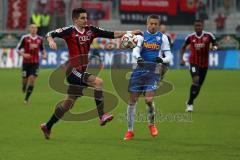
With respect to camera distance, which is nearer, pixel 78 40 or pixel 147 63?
pixel 78 40

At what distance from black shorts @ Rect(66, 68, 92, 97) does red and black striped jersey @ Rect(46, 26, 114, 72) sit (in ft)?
0.37

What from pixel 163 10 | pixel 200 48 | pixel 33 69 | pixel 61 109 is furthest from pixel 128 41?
pixel 163 10

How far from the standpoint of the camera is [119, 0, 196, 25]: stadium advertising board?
137ft

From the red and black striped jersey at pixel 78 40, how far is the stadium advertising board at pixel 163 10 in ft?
92.4

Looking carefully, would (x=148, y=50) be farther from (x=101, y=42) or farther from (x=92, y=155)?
(x=101, y=42)

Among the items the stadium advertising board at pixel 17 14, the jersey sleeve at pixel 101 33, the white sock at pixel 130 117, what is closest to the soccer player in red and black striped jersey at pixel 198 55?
the white sock at pixel 130 117

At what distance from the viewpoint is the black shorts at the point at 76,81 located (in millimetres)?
13456

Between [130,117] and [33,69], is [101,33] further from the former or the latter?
[33,69]

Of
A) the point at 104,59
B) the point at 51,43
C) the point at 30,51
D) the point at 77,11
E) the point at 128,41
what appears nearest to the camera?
the point at 51,43

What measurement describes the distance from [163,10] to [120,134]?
28092mm

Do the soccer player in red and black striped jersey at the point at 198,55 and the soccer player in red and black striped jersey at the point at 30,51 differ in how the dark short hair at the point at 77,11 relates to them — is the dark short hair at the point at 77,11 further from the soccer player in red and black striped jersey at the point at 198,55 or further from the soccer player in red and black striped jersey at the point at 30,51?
the soccer player in red and black striped jersey at the point at 30,51

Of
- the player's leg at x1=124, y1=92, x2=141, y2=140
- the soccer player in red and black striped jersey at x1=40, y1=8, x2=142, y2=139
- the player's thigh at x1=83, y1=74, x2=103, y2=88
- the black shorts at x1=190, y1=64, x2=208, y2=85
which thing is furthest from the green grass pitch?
the player's thigh at x1=83, y1=74, x2=103, y2=88

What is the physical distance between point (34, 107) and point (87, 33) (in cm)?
719

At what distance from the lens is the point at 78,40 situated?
1354cm
